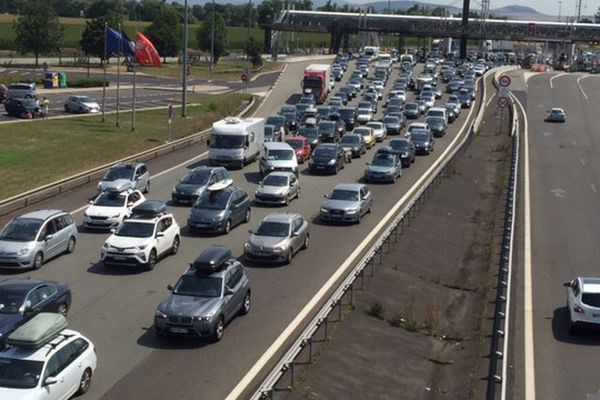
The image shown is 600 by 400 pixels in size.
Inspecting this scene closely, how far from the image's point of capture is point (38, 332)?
53.6ft

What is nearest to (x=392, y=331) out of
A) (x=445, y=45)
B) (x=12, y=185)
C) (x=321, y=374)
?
(x=321, y=374)

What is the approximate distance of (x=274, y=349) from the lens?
20.0 m

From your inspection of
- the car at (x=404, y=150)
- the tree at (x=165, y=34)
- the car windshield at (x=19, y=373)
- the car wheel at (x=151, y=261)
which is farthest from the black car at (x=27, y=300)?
the tree at (x=165, y=34)

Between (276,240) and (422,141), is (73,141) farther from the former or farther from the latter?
(276,240)

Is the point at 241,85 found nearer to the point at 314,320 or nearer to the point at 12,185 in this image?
the point at 12,185

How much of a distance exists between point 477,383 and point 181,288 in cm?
644

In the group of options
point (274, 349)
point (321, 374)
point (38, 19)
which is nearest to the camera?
point (321, 374)

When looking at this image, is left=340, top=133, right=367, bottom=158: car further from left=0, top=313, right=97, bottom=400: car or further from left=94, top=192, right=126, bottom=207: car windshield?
left=0, top=313, right=97, bottom=400: car

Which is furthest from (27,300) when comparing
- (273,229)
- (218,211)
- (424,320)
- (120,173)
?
(120,173)

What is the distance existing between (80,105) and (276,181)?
3139 cm

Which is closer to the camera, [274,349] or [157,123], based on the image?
[274,349]

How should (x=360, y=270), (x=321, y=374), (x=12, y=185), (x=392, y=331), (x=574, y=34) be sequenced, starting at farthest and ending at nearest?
(x=574, y=34)
(x=12, y=185)
(x=360, y=270)
(x=392, y=331)
(x=321, y=374)

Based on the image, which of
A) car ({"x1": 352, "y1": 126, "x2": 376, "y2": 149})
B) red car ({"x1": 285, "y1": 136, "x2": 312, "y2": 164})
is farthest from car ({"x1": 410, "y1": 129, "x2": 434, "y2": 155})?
red car ({"x1": 285, "y1": 136, "x2": 312, "y2": 164})

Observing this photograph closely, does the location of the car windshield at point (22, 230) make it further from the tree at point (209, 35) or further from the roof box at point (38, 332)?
the tree at point (209, 35)
